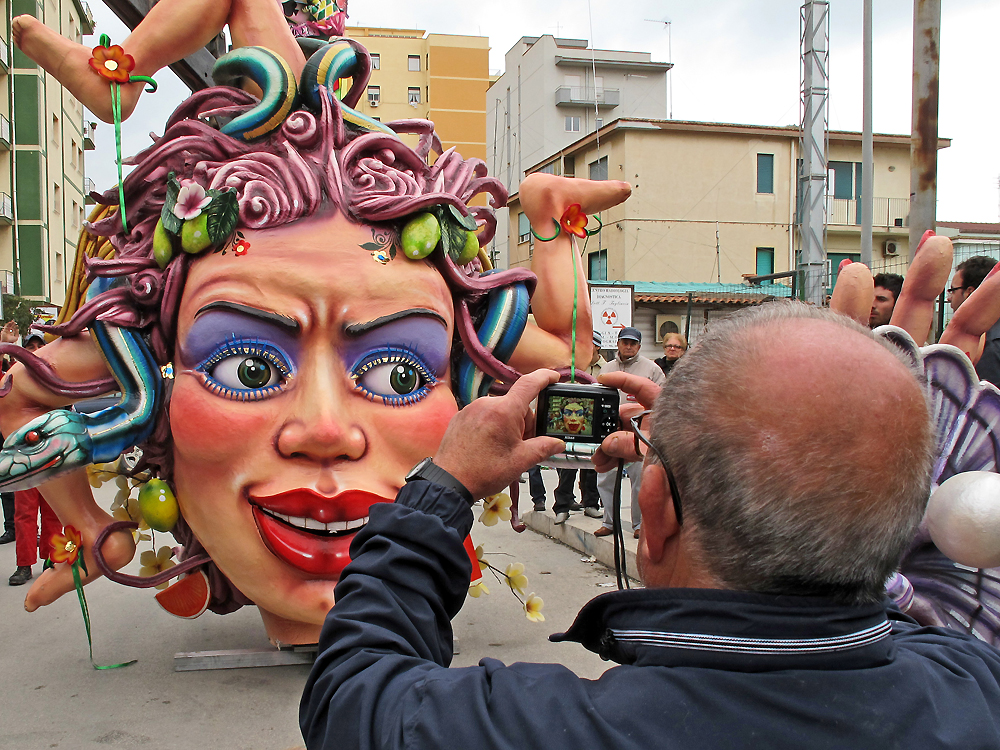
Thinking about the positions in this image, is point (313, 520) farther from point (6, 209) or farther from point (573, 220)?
point (6, 209)

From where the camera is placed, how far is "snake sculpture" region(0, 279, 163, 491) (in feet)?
8.58

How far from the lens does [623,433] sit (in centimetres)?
134

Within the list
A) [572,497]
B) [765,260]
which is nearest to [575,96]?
[765,260]

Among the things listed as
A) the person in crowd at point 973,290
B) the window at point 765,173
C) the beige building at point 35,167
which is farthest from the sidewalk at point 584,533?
the beige building at point 35,167

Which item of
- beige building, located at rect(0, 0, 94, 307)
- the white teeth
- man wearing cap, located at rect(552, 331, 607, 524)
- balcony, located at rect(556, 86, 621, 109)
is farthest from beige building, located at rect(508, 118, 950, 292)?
the white teeth

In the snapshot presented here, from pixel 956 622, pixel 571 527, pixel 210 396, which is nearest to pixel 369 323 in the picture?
pixel 210 396

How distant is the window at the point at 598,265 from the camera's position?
20.4 m

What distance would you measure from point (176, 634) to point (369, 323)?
2.31 meters

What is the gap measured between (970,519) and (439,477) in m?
0.98

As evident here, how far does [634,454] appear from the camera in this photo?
127cm

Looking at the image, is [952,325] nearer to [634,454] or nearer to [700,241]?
[634,454]

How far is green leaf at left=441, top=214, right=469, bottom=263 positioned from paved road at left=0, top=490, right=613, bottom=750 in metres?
1.83

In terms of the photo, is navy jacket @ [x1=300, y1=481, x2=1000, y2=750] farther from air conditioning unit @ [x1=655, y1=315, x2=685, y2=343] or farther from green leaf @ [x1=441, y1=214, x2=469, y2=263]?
air conditioning unit @ [x1=655, y1=315, x2=685, y2=343]

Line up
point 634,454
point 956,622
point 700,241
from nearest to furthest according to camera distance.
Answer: point 634,454, point 956,622, point 700,241
